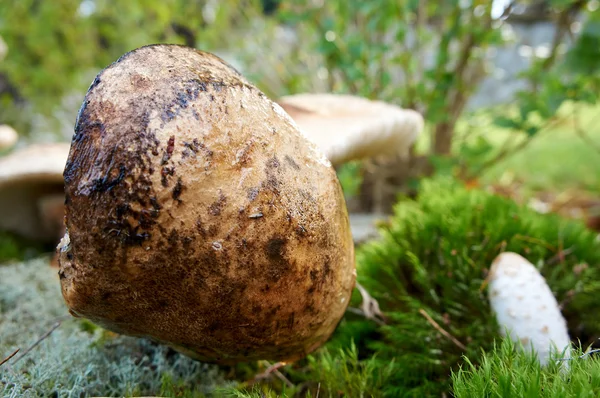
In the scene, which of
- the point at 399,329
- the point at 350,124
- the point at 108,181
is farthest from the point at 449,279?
the point at 108,181

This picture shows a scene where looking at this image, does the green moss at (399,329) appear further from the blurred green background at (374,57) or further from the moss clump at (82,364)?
the blurred green background at (374,57)

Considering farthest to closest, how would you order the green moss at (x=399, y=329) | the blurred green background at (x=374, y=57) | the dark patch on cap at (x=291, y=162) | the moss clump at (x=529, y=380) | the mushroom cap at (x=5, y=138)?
the mushroom cap at (x=5, y=138) < the blurred green background at (x=374, y=57) < the green moss at (x=399, y=329) < the dark patch on cap at (x=291, y=162) < the moss clump at (x=529, y=380)

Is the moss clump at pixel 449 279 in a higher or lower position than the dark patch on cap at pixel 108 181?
lower

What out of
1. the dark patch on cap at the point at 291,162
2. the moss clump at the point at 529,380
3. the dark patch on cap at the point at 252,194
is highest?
the dark patch on cap at the point at 291,162

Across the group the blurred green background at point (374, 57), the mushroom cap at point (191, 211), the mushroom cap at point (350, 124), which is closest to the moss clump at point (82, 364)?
the mushroom cap at point (191, 211)

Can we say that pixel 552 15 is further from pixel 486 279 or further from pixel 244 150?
pixel 244 150

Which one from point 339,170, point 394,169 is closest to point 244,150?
point 339,170

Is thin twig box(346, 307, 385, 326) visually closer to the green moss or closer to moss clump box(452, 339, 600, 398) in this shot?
the green moss
